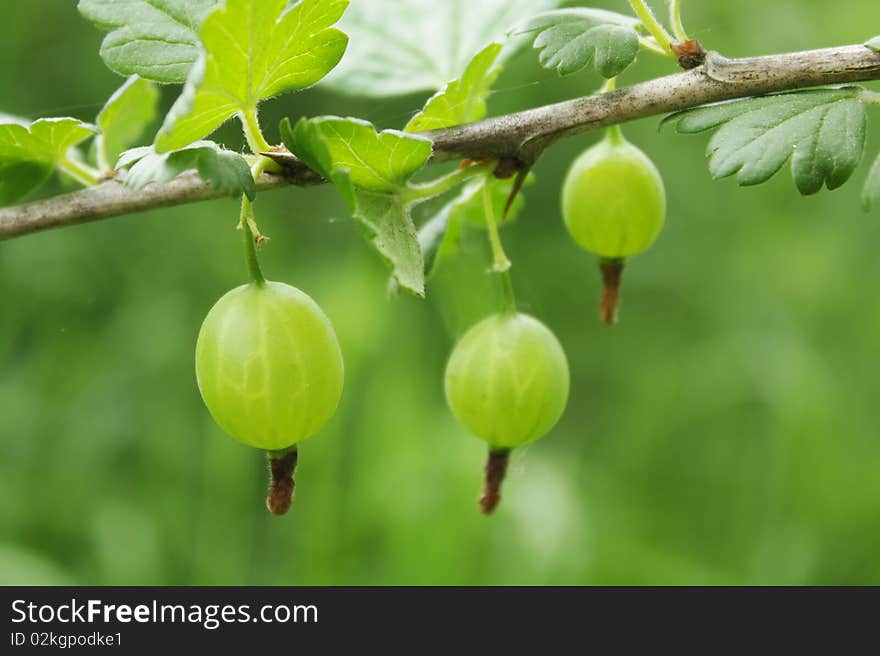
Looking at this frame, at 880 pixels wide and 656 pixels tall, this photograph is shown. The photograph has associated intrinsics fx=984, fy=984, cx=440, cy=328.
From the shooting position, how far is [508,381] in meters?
1.09

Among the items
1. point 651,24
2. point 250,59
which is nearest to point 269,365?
point 250,59

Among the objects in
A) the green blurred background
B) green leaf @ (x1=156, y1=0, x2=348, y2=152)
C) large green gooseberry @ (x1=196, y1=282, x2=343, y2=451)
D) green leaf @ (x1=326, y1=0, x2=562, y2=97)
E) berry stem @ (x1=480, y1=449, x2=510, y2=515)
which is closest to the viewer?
green leaf @ (x1=156, y1=0, x2=348, y2=152)

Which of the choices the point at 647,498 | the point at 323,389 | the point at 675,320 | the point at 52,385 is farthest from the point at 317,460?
the point at 323,389

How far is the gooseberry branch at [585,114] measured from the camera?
97 cm

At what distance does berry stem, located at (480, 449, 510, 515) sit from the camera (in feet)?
3.70

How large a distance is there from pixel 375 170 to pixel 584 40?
273 millimetres

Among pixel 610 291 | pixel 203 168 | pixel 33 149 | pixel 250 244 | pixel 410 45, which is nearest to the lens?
pixel 203 168

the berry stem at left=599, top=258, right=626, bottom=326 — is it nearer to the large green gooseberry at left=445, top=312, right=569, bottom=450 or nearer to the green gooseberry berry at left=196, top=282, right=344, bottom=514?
the large green gooseberry at left=445, top=312, right=569, bottom=450

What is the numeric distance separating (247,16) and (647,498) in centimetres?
212

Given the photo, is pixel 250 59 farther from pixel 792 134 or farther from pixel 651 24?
pixel 792 134

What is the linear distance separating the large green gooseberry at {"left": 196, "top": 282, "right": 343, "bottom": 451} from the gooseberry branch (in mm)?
123

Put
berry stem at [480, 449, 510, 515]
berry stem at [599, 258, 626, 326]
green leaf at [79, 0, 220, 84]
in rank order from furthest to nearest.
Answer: berry stem at [599, 258, 626, 326]
berry stem at [480, 449, 510, 515]
green leaf at [79, 0, 220, 84]

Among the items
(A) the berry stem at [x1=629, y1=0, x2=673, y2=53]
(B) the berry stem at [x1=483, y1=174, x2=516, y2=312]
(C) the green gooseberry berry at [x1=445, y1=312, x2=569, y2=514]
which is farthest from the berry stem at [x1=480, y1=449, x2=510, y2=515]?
(A) the berry stem at [x1=629, y1=0, x2=673, y2=53]

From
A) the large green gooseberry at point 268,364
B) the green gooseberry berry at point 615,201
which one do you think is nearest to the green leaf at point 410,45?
the green gooseberry berry at point 615,201
